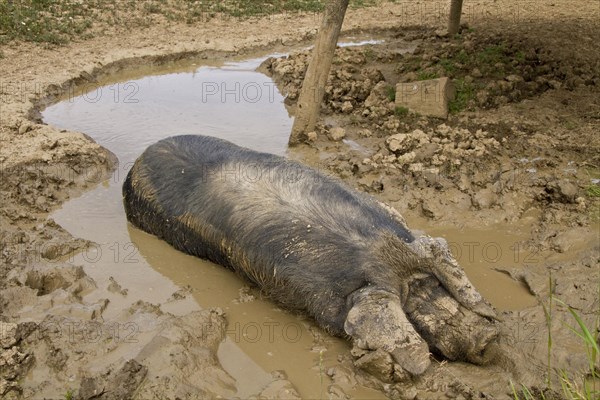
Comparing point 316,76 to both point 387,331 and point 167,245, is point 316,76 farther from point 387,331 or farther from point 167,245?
point 387,331

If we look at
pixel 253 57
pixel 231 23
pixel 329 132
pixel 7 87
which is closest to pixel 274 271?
pixel 329 132

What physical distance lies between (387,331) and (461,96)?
4497 millimetres

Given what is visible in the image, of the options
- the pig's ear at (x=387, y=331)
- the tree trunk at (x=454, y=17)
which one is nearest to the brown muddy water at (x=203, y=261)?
the pig's ear at (x=387, y=331)

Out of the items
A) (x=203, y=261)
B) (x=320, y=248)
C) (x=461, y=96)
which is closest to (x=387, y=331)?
(x=320, y=248)

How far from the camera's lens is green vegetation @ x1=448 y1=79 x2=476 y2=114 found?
693cm

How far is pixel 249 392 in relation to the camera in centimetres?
333

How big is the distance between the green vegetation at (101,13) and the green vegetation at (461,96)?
18.4ft

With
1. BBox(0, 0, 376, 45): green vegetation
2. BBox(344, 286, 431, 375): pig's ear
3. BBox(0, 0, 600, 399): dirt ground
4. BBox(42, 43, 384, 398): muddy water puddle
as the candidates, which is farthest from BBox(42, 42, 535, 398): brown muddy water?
BBox(0, 0, 376, 45): green vegetation

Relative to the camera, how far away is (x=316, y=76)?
6.43 meters

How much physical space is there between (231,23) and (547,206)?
7747 mm

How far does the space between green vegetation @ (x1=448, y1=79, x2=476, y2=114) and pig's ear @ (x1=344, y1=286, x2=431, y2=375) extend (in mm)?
3994

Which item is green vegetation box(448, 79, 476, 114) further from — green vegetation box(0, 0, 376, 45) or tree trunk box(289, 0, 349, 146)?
green vegetation box(0, 0, 376, 45)

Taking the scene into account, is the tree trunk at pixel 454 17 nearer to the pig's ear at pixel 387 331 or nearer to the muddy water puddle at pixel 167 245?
the muddy water puddle at pixel 167 245

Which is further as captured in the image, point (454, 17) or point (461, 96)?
point (454, 17)
